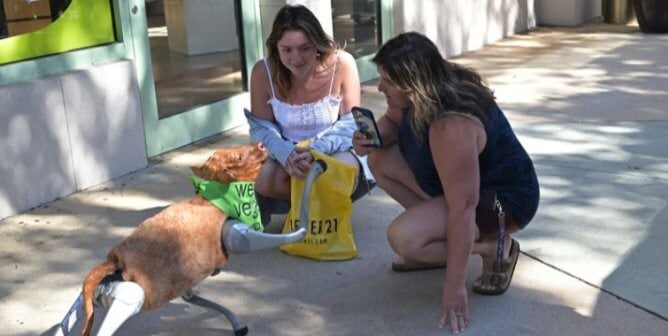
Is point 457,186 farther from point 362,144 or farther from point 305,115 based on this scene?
point 305,115

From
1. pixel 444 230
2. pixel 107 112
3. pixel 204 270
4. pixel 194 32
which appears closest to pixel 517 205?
pixel 444 230

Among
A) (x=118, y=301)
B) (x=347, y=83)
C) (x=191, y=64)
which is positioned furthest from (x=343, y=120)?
(x=191, y=64)

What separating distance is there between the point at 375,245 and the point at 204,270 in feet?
4.29

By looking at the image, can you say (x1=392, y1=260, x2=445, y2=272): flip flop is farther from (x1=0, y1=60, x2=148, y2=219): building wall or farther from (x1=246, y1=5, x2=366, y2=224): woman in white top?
(x1=0, y1=60, x2=148, y2=219): building wall

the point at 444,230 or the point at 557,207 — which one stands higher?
the point at 444,230

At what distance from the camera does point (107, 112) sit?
518 centimetres

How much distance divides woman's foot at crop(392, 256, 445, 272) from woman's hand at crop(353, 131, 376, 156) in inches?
19.3

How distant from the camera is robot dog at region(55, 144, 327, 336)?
2646mm

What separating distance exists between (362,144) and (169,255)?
102 cm

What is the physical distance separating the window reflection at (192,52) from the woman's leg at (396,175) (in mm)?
2491

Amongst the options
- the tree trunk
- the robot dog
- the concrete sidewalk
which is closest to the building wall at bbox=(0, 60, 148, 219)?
the concrete sidewalk

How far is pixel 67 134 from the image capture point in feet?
16.2

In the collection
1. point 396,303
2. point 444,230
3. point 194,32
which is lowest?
point 396,303

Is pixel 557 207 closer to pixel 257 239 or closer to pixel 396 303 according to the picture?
pixel 396 303
